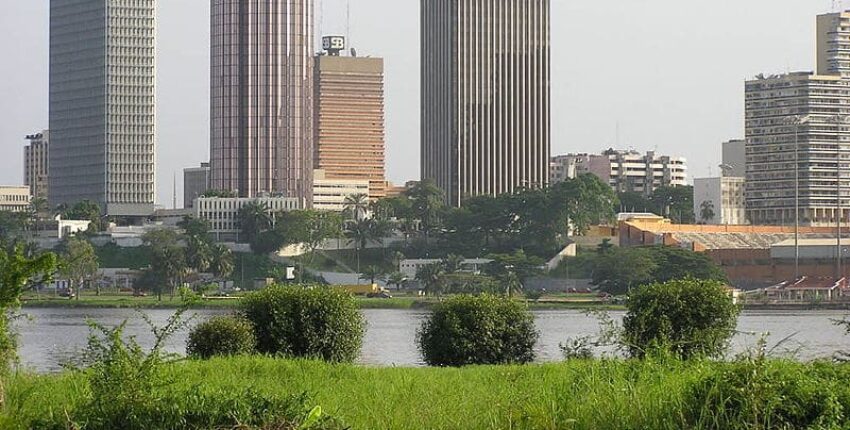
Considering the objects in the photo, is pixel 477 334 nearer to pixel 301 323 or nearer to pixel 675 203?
pixel 301 323

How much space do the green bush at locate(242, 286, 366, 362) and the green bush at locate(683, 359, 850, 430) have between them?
53.4ft

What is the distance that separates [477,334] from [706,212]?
501 ft

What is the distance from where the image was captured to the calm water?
4753 centimetres

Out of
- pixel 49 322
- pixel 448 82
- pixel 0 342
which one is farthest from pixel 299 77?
pixel 0 342

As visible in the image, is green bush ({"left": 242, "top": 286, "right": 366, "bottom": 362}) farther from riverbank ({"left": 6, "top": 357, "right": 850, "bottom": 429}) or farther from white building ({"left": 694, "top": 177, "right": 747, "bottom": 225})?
white building ({"left": 694, "top": 177, "right": 747, "bottom": 225})

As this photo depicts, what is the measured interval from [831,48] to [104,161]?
270 feet

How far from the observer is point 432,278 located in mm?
126625

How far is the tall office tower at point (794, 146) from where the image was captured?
185m

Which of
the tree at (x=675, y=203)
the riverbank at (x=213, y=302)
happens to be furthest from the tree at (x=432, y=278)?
the tree at (x=675, y=203)

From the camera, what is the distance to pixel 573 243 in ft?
469

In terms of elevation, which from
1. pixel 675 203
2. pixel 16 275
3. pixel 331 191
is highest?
pixel 331 191

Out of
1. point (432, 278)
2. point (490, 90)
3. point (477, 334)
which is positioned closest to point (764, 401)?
point (477, 334)

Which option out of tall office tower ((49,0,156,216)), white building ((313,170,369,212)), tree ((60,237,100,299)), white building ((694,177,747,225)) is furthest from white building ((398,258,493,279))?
tall office tower ((49,0,156,216))

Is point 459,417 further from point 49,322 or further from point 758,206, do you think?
point 758,206
